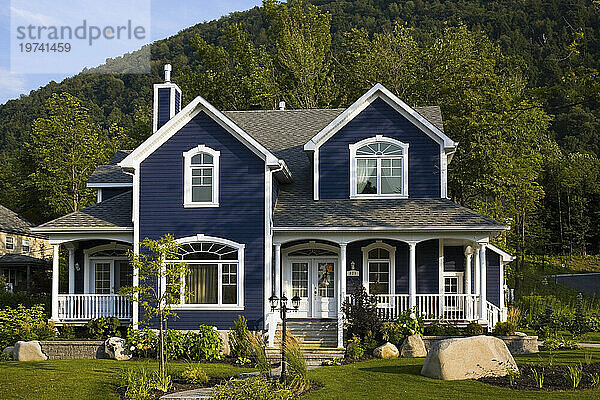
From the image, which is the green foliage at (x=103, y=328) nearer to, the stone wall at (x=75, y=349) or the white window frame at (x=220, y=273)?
the stone wall at (x=75, y=349)

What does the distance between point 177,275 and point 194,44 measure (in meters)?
29.0

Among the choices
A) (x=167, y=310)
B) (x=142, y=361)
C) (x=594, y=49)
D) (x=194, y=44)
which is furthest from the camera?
(x=594, y=49)

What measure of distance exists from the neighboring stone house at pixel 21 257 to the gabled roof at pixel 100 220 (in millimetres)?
15748

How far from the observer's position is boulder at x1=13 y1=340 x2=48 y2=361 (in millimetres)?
19578

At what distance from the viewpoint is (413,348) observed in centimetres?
1939

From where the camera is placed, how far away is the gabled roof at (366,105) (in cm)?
2252

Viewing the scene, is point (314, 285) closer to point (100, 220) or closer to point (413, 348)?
point (413, 348)

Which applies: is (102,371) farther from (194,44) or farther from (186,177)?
(194,44)

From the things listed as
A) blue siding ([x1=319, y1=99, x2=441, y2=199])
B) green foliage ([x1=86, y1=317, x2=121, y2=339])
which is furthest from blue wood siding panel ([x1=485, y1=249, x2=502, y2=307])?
green foliage ([x1=86, y1=317, x2=121, y2=339])

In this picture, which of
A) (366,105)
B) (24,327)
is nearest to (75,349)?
(24,327)

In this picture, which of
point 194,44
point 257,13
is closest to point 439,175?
point 194,44

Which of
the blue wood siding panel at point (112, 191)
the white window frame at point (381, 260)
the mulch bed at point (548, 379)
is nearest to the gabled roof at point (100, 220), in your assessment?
the blue wood siding panel at point (112, 191)

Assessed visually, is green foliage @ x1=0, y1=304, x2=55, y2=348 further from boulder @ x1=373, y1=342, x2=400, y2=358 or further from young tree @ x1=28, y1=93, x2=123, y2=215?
young tree @ x1=28, y1=93, x2=123, y2=215

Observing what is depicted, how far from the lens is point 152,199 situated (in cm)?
2169
